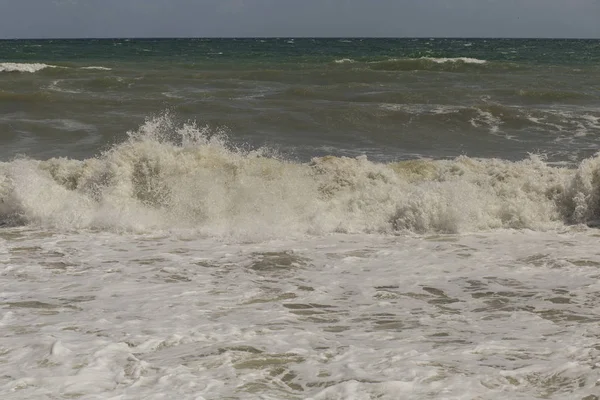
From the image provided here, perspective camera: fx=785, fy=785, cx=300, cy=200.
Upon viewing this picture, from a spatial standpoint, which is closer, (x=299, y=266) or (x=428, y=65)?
(x=299, y=266)

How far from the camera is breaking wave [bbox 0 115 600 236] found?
29.9 feet

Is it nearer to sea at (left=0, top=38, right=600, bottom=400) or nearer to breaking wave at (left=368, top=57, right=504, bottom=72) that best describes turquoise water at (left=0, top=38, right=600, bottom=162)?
sea at (left=0, top=38, right=600, bottom=400)

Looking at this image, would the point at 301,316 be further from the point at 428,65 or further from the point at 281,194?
the point at 428,65

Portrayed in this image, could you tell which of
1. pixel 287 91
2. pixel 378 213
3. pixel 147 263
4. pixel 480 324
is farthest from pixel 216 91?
pixel 480 324

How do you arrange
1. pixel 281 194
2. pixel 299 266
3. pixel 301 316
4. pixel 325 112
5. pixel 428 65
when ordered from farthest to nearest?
pixel 428 65 → pixel 325 112 → pixel 281 194 → pixel 299 266 → pixel 301 316

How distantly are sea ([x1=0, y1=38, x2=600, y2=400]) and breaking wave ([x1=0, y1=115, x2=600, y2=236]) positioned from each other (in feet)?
0.11

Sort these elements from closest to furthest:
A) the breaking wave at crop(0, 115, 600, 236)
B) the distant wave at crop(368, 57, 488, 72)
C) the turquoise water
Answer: the breaking wave at crop(0, 115, 600, 236)
the turquoise water
the distant wave at crop(368, 57, 488, 72)

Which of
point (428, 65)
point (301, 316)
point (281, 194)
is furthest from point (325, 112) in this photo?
point (428, 65)

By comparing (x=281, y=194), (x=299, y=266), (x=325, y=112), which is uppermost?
(x=325, y=112)

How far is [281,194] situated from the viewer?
10086mm

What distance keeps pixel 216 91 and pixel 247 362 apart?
18865 millimetres

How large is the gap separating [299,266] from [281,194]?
282cm

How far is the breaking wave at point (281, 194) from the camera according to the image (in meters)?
9.10

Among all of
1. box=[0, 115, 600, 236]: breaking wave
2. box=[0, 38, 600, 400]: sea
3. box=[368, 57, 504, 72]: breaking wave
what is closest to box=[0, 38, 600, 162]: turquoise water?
box=[0, 38, 600, 400]: sea
